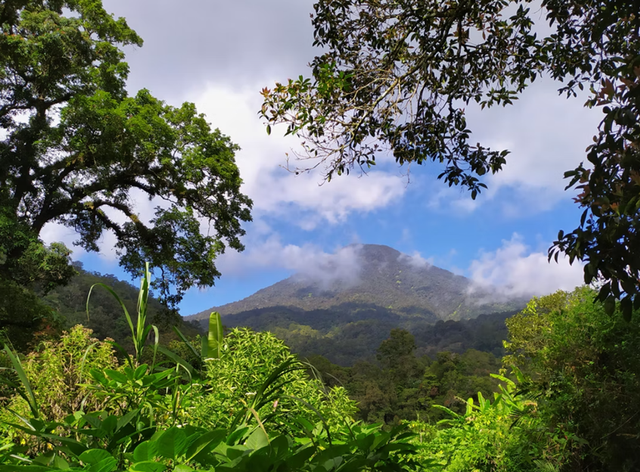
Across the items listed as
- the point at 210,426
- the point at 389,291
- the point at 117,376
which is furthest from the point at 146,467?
the point at 389,291

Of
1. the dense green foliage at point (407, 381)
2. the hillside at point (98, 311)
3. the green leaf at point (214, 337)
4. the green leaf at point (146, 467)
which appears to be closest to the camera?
the green leaf at point (146, 467)

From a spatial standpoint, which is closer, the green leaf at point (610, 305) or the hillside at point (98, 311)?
the green leaf at point (610, 305)

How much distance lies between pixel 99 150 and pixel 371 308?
10151 centimetres

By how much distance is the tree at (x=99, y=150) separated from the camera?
28.1 feet

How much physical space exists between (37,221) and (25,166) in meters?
1.30

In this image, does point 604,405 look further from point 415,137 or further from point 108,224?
point 108,224

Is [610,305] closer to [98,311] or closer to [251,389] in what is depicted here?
[251,389]

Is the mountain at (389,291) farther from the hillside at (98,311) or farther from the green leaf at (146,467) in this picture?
the green leaf at (146,467)

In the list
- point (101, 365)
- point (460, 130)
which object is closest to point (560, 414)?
point (101, 365)

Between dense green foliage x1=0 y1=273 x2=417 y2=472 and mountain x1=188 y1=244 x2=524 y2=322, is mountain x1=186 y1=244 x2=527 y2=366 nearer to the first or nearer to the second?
Answer: mountain x1=188 y1=244 x2=524 y2=322

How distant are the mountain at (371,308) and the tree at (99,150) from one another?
31.6 m

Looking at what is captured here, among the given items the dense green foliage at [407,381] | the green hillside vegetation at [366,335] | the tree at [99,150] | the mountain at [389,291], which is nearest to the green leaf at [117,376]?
the tree at [99,150]

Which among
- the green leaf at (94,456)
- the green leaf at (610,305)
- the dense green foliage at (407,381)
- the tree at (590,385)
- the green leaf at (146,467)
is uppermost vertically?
the green leaf at (610,305)

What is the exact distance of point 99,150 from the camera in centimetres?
880
